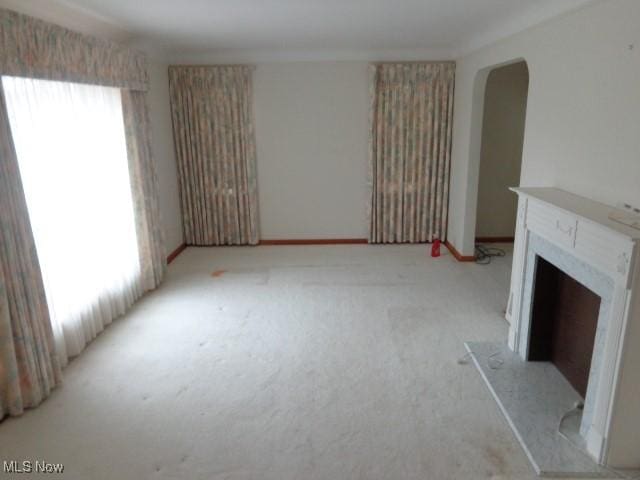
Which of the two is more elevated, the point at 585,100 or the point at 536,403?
the point at 585,100

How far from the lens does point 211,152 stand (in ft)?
18.1

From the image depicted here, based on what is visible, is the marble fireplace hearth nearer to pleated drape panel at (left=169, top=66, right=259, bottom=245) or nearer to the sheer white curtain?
the sheer white curtain

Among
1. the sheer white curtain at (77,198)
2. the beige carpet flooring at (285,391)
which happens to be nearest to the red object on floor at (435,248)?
the beige carpet flooring at (285,391)

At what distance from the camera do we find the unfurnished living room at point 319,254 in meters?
2.21

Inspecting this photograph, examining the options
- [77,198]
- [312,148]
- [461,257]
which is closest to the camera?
[77,198]

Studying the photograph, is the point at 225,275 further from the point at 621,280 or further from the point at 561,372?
the point at 621,280

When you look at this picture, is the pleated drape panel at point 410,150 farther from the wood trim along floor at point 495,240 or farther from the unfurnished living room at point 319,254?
the wood trim along floor at point 495,240

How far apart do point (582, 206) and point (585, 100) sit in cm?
64

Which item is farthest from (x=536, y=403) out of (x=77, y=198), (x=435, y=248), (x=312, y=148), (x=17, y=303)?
(x=312, y=148)

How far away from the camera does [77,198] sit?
10.6 feet

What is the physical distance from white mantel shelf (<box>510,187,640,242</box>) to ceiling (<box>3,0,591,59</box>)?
3.53ft

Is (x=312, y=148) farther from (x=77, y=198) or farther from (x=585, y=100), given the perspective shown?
(x=585, y=100)

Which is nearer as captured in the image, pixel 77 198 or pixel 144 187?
pixel 77 198

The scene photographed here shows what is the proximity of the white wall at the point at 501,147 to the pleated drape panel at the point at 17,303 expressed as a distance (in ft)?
15.9
